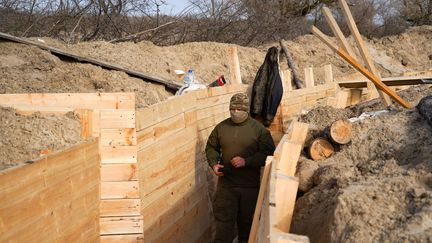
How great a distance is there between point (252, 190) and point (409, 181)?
3248 mm

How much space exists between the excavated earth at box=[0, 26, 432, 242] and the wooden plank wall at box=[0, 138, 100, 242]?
0.80 ft

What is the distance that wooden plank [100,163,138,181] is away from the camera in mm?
5162

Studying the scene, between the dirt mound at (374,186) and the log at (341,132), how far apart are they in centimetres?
7

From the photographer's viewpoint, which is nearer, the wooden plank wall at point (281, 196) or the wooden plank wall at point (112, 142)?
the wooden plank wall at point (281, 196)

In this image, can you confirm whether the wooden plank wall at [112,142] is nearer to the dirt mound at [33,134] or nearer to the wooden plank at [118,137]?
the wooden plank at [118,137]

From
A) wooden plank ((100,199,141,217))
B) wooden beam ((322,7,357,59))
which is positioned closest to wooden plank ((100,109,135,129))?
wooden plank ((100,199,141,217))

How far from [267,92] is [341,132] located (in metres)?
3.63

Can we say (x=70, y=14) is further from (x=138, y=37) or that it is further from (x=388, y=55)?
(x=388, y=55)

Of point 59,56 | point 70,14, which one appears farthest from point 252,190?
point 70,14

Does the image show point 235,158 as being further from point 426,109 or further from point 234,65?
point 234,65

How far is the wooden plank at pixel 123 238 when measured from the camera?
5.16m

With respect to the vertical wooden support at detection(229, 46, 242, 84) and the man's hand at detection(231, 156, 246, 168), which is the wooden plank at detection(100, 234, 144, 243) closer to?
the man's hand at detection(231, 156, 246, 168)

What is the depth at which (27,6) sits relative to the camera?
11891 mm

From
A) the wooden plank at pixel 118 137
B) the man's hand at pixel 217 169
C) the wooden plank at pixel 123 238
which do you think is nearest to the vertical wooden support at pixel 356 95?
the man's hand at pixel 217 169
